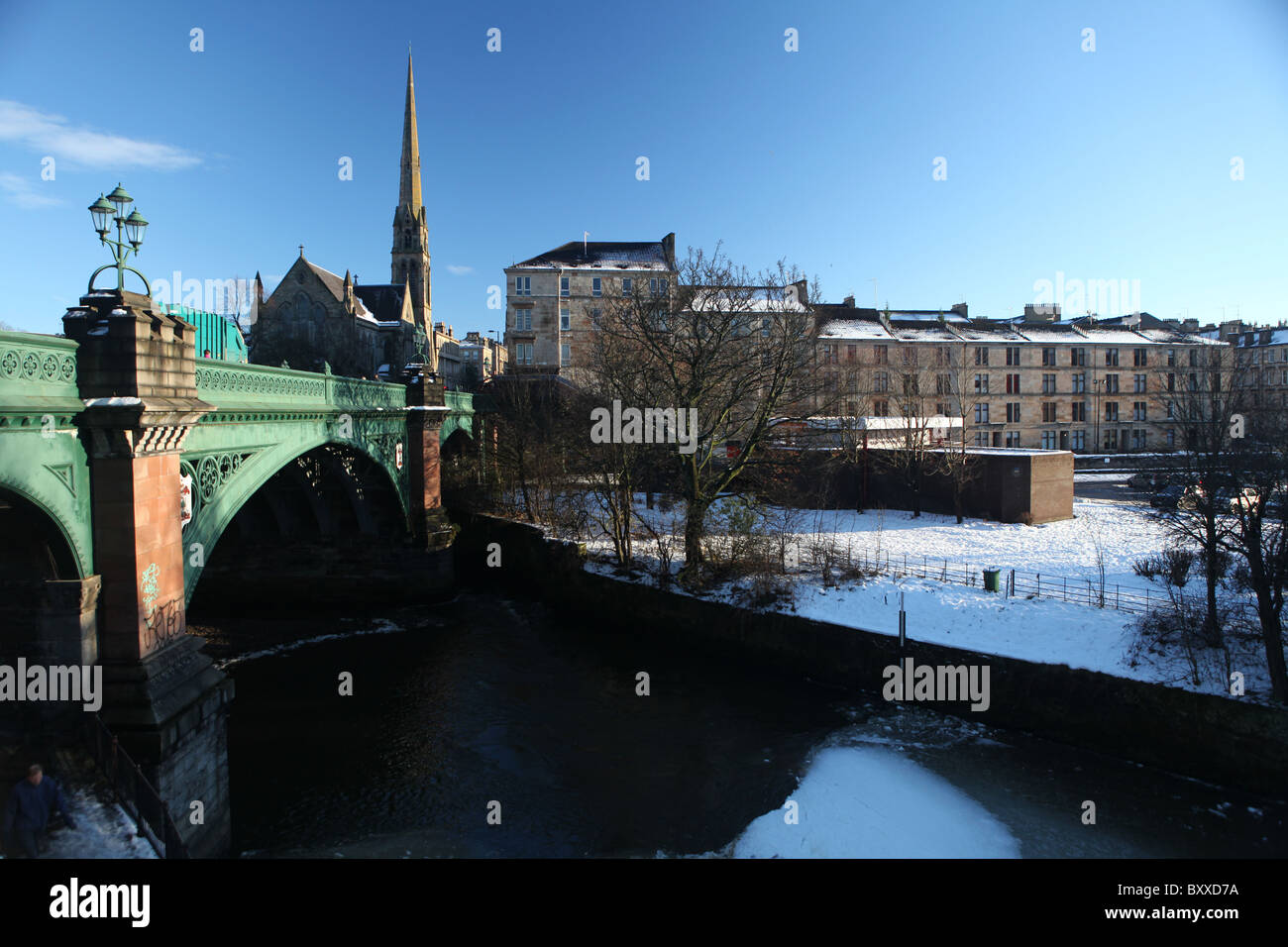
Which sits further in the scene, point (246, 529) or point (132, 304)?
point (246, 529)

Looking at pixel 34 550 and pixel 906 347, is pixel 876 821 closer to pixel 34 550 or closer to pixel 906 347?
pixel 34 550

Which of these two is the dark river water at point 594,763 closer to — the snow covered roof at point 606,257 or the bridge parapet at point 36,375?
the bridge parapet at point 36,375

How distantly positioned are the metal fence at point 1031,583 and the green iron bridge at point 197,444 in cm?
1577

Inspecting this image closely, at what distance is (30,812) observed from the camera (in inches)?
305

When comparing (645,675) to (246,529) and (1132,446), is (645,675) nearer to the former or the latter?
(246,529)

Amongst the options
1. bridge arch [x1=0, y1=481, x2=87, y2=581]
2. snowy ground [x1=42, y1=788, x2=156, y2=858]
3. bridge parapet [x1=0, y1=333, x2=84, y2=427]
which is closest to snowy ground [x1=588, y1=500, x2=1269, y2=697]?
snowy ground [x1=42, y1=788, x2=156, y2=858]

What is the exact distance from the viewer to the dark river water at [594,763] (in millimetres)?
11898

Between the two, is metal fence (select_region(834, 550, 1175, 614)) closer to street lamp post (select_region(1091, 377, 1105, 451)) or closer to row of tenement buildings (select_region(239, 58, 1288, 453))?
row of tenement buildings (select_region(239, 58, 1288, 453))

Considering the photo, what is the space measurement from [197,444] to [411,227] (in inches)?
2829

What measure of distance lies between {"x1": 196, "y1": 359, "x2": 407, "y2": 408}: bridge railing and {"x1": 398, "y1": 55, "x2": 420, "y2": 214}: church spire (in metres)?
62.9

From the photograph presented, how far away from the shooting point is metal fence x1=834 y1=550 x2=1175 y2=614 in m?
17.9

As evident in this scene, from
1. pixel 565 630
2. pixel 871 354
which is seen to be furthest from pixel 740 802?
pixel 871 354
